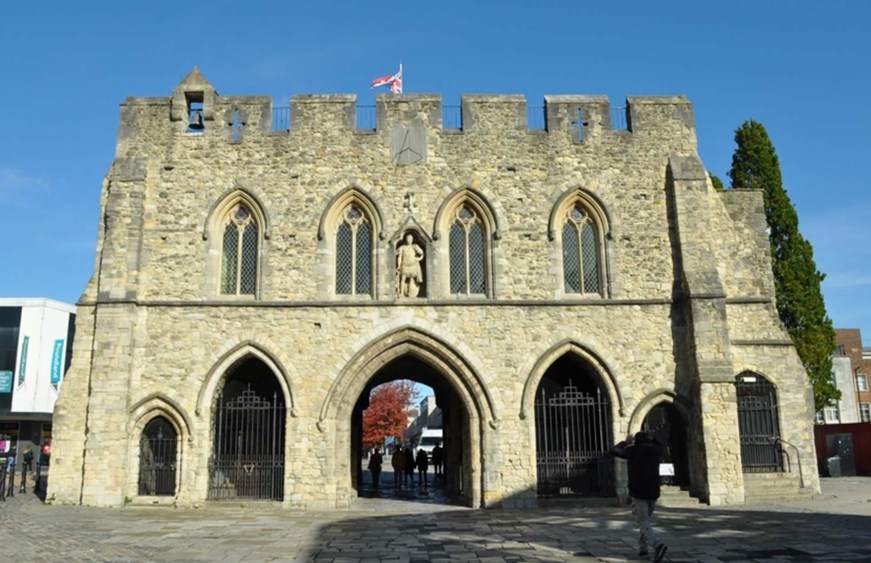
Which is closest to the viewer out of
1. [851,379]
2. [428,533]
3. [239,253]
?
[428,533]

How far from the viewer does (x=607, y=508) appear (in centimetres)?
1548

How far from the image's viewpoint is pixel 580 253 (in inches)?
682

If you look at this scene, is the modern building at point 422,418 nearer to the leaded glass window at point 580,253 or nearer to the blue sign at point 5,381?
the blue sign at point 5,381

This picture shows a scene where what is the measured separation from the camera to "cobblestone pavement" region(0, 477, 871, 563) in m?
9.55

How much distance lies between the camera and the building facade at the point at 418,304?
16.0 meters

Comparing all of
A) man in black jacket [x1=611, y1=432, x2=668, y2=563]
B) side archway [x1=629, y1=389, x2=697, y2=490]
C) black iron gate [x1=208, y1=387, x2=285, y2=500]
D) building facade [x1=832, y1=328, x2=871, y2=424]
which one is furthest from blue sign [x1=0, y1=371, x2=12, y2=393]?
building facade [x1=832, y1=328, x2=871, y2=424]

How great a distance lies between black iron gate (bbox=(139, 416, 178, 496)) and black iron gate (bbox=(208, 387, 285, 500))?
0.84 meters

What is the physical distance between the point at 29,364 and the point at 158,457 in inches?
882

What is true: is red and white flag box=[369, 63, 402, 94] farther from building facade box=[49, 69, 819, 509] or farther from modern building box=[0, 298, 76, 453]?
modern building box=[0, 298, 76, 453]

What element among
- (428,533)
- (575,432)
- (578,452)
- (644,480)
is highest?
(575,432)

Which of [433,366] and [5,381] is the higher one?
[5,381]

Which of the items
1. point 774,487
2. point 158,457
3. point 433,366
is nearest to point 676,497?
point 774,487

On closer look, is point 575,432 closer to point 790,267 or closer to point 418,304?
point 418,304

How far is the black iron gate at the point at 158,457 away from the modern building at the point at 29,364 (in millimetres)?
20101
